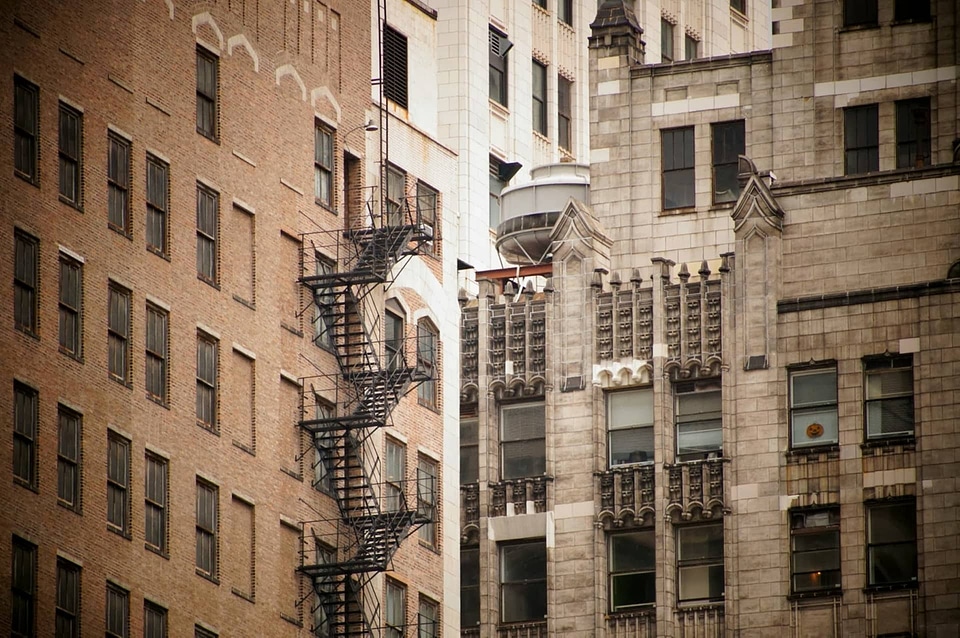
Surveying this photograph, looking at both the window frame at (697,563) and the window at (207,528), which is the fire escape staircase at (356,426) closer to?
the window at (207,528)

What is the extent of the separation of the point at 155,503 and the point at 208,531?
Answer: 2748 millimetres

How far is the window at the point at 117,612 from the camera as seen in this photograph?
83.6 metres

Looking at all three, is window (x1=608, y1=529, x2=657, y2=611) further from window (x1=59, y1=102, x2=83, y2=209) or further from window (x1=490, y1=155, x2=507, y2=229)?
window (x1=59, y1=102, x2=83, y2=209)

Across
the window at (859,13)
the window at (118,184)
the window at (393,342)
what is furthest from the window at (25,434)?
the window at (859,13)

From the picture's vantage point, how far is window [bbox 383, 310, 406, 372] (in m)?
97.2

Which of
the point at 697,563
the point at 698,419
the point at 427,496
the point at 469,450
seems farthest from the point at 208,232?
the point at 697,563

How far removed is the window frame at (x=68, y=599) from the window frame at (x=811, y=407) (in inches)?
978

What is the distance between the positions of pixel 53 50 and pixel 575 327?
2397 cm

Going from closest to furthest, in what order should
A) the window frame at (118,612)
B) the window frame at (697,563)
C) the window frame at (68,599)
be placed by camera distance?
the window frame at (68,599), the window frame at (118,612), the window frame at (697,563)

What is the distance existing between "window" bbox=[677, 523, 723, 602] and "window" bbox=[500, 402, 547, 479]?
531 cm

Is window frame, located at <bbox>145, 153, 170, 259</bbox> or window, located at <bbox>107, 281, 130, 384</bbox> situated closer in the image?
window, located at <bbox>107, 281, 130, 384</bbox>

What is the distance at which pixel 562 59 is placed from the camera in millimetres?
124500

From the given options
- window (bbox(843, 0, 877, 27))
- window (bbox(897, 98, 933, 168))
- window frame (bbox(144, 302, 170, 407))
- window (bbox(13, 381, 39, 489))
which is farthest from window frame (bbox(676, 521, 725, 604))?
window (bbox(13, 381, 39, 489))

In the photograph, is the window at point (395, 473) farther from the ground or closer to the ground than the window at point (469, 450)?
closer to the ground
